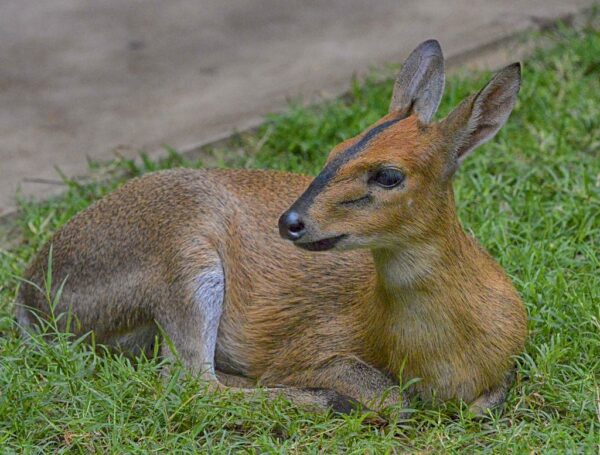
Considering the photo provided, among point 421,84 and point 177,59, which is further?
point 177,59

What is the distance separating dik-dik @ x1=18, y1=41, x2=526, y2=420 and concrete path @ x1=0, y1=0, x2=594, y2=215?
189cm

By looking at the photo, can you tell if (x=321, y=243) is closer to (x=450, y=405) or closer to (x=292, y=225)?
(x=292, y=225)

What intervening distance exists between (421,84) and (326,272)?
97 centimetres

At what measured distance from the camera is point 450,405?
5.15 metres

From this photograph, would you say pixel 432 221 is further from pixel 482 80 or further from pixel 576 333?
pixel 482 80

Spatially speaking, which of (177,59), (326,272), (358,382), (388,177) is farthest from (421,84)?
(177,59)

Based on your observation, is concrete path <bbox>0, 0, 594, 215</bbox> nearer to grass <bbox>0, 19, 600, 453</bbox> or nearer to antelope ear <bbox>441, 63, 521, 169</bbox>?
grass <bbox>0, 19, 600, 453</bbox>

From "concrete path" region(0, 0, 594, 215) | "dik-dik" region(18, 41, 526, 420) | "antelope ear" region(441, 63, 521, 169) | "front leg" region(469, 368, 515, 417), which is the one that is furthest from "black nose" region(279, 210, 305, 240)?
"concrete path" region(0, 0, 594, 215)

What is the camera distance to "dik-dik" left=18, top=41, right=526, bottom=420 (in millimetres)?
4785

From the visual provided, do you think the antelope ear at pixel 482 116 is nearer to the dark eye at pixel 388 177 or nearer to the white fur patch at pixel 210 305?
the dark eye at pixel 388 177

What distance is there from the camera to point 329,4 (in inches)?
395

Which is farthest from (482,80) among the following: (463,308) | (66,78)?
(463,308)

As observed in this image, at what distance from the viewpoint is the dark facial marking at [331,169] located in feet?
15.5

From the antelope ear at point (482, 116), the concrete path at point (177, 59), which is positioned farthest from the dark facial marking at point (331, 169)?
the concrete path at point (177, 59)
